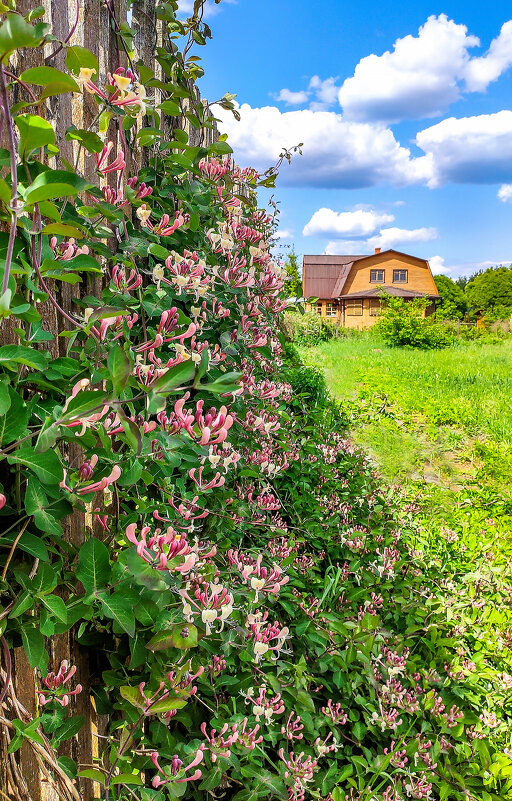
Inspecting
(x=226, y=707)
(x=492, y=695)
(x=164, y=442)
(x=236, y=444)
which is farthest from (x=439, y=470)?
(x=164, y=442)

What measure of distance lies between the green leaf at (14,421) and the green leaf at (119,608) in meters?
0.35

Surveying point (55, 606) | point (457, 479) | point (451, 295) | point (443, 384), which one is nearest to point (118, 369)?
point (55, 606)

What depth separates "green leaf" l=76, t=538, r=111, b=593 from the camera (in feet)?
3.30

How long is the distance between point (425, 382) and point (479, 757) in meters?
7.31

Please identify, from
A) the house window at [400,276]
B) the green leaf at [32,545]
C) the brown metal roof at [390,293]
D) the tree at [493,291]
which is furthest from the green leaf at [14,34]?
the tree at [493,291]

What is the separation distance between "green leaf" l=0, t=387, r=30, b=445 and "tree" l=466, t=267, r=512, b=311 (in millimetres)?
44170

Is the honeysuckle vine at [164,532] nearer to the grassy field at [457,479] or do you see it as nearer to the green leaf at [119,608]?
the green leaf at [119,608]

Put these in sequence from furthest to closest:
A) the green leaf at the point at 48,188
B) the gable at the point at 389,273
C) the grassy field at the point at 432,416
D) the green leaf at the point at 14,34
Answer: the gable at the point at 389,273
the grassy field at the point at 432,416
the green leaf at the point at 48,188
the green leaf at the point at 14,34

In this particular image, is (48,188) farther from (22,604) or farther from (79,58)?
(22,604)

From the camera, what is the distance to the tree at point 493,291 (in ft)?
138

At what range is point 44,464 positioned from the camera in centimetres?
85

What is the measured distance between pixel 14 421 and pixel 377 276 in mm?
40266

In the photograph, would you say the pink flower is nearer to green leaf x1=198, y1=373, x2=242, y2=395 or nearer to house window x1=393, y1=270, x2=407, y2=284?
green leaf x1=198, y1=373, x2=242, y2=395

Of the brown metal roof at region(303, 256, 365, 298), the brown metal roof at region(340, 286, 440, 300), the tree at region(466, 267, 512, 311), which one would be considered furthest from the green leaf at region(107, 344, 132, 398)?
the tree at region(466, 267, 512, 311)
